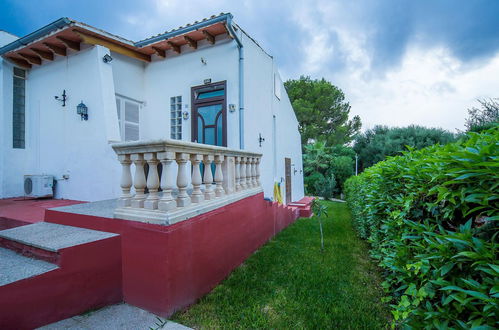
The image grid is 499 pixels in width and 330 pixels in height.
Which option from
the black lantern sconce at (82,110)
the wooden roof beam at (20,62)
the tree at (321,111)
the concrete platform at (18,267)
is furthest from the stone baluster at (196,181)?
the tree at (321,111)

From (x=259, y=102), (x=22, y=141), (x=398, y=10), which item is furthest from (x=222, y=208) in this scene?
(x=398, y=10)

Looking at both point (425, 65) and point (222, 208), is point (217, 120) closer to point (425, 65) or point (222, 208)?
point (222, 208)

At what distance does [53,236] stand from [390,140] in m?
18.0

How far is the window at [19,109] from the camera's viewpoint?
5.58m

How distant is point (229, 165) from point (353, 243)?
3059 millimetres

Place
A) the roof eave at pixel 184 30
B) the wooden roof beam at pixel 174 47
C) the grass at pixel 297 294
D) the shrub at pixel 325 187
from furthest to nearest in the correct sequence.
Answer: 1. the shrub at pixel 325 187
2. the wooden roof beam at pixel 174 47
3. the roof eave at pixel 184 30
4. the grass at pixel 297 294

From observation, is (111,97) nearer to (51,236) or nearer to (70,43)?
(70,43)

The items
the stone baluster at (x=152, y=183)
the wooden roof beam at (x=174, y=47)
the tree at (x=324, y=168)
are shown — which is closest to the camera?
the stone baluster at (x=152, y=183)

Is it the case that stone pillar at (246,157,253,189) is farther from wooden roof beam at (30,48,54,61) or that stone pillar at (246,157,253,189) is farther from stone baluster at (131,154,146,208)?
wooden roof beam at (30,48,54,61)

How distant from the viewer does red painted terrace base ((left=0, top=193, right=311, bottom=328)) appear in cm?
179

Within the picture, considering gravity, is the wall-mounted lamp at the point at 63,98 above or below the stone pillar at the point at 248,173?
above

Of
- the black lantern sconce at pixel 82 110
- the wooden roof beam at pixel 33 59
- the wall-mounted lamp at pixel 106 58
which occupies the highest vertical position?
the wooden roof beam at pixel 33 59

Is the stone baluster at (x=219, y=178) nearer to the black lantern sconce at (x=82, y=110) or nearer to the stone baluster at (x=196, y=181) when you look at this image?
the stone baluster at (x=196, y=181)

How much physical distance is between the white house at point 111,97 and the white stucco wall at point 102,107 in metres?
0.02
